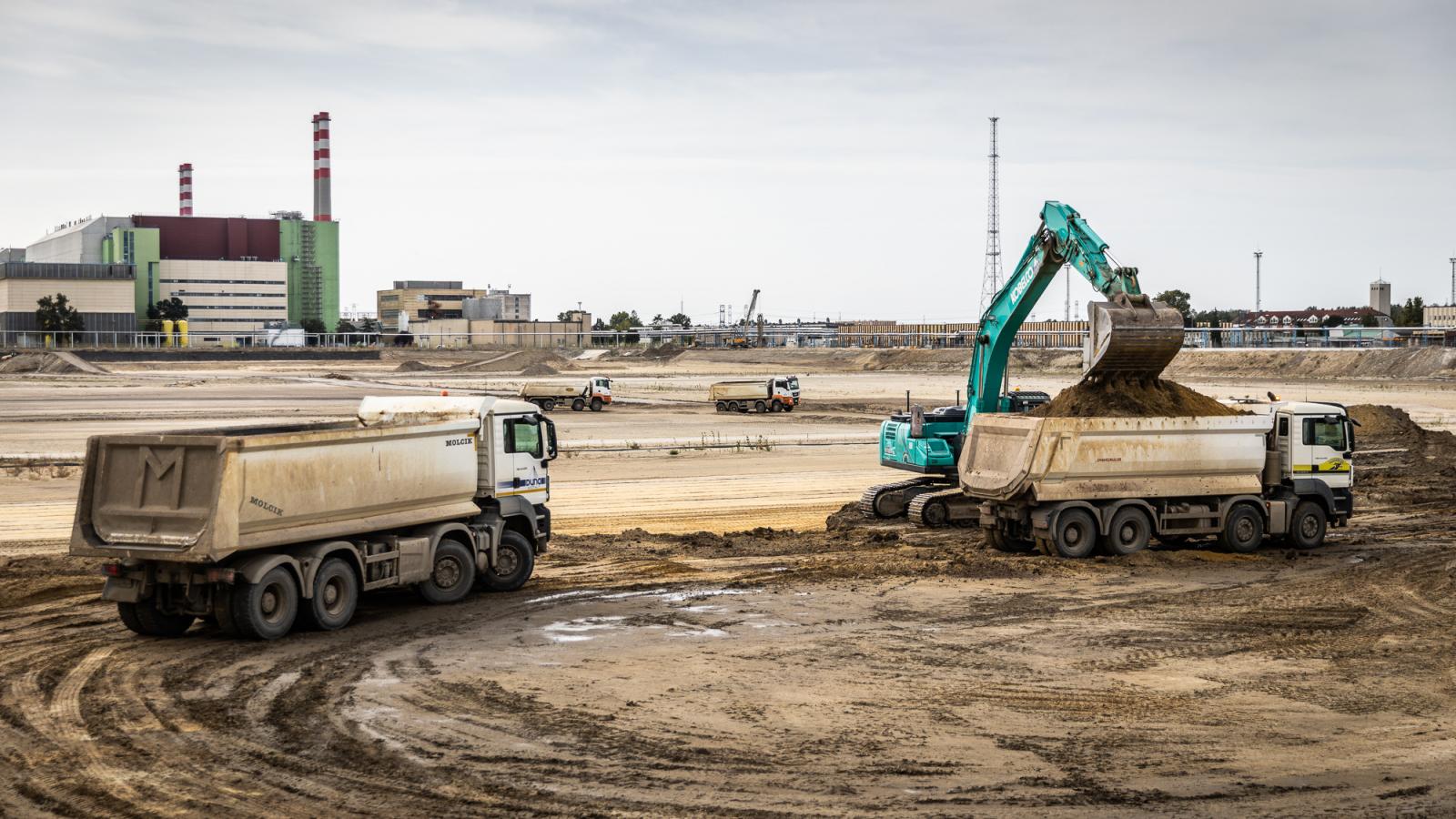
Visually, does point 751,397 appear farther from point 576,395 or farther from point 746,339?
point 746,339

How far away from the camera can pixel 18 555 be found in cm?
2434

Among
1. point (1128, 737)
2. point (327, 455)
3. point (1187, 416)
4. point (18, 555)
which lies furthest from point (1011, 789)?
point (18, 555)

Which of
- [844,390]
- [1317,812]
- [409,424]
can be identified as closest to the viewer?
[1317,812]

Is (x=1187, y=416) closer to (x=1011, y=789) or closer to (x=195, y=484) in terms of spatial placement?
(x=1011, y=789)

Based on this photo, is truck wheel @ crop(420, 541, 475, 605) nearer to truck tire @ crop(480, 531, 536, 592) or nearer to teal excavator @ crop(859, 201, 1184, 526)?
truck tire @ crop(480, 531, 536, 592)

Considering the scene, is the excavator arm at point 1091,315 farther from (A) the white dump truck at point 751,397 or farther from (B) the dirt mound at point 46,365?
(B) the dirt mound at point 46,365

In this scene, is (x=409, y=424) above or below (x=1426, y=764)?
above

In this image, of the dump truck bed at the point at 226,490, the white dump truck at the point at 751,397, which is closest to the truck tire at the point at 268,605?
the dump truck bed at the point at 226,490

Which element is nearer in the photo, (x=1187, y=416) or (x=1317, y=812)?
(x=1317, y=812)

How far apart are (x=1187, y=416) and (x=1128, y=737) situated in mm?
12335

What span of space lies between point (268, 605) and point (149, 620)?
1587 millimetres

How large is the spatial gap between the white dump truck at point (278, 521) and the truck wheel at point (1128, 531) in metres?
10.7

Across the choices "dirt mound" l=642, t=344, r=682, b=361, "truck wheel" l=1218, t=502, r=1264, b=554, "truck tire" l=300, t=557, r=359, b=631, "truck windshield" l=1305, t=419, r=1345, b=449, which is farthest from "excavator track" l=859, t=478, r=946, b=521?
"dirt mound" l=642, t=344, r=682, b=361

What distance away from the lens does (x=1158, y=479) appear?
953 inches
